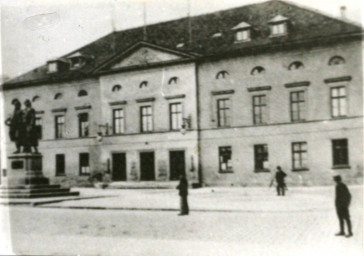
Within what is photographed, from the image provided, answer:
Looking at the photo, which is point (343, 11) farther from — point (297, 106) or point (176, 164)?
point (176, 164)

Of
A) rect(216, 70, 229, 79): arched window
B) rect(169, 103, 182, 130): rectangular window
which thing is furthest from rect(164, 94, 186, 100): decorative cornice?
rect(216, 70, 229, 79): arched window

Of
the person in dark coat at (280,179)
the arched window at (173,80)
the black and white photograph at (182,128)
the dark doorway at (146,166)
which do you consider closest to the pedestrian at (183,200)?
the black and white photograph at (182,128)

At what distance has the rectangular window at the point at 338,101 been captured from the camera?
9878 mm

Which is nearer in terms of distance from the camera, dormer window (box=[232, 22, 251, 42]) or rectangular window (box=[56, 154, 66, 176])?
dormer window (box=[232, 22, 251, 42])

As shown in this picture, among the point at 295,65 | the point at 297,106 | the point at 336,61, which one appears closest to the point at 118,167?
the point at 297,106

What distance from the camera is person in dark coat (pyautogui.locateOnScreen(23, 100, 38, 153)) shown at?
1642cm

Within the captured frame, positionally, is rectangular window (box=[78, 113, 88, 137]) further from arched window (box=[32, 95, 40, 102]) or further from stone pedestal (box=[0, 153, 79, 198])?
stone pedestal (box=[0, 153, 79, 198])

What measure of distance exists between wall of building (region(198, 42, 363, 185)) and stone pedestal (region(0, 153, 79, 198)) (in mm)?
5284

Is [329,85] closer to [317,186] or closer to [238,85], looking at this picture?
[317,186]

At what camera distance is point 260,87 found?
49.7 feet

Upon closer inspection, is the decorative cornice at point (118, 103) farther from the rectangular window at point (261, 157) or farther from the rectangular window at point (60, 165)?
the rectangular window at point (261, 157)

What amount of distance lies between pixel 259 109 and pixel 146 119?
4.21 meters

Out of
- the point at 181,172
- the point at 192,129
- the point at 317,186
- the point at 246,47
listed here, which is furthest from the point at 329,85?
the point at 181,172

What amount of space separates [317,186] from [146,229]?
4.38 metres
